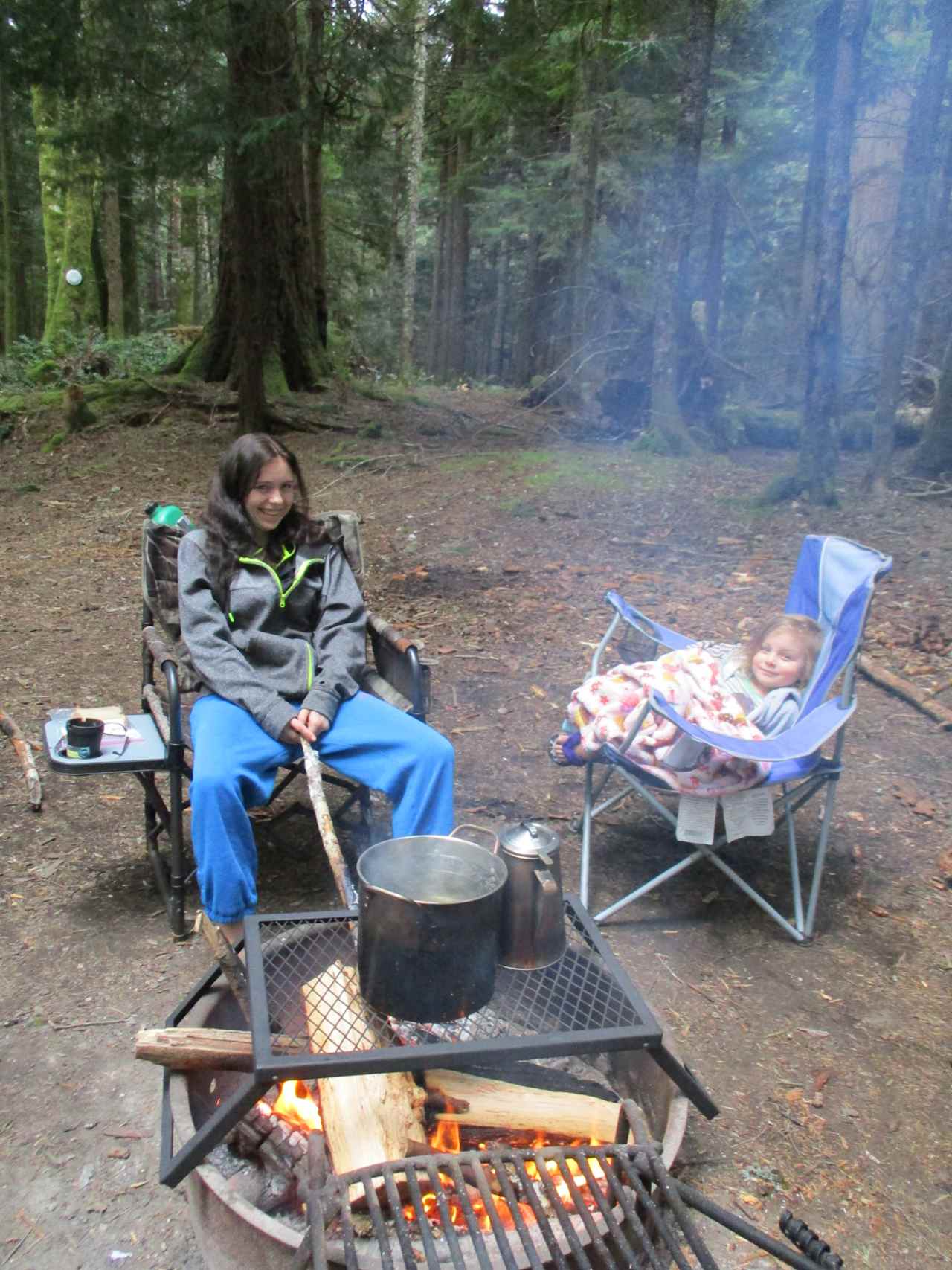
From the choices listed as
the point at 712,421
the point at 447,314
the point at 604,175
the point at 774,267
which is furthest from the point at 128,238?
the point at 712,421

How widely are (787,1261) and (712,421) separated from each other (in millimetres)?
10079

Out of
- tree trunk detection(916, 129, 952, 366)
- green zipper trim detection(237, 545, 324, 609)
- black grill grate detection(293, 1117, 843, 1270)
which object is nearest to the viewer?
black grill grate detection(293, 1117, 843, 1270)

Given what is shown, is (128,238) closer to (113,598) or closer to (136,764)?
(113,598)

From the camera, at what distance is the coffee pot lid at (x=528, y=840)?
69.5 inches

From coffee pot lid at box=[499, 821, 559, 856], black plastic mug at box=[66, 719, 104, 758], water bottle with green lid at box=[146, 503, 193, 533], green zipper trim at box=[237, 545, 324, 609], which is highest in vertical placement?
water bottle with green lid at box=[146, 503, 193, 533]

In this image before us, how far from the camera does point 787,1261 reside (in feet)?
4.91

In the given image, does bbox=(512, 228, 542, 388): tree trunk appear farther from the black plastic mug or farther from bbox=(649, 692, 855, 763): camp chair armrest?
the black plastic mug

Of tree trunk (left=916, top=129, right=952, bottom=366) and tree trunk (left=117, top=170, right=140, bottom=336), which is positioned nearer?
tree trunk (left=916, top=129, right=952, bottom=366)

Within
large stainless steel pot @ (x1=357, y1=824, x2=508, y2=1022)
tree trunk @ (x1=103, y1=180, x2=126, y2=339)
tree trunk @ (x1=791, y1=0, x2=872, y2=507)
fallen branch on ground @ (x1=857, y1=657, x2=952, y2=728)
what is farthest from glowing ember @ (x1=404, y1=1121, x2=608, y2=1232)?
tree trunk @ (x1=103, y1=180, x2=126, y2=339)

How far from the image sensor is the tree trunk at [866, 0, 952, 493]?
7836 millimetres

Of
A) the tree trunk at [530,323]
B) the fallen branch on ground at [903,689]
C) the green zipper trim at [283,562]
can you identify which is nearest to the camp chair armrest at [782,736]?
the green zipper trim at [283,562]

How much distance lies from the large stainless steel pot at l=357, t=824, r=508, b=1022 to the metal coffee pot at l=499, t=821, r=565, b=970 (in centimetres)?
6

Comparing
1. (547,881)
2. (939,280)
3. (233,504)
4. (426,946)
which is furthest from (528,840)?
(939,280)

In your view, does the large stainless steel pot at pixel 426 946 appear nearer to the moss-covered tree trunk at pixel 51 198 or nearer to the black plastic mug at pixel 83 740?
the black plastic mug at pixel 83 740
